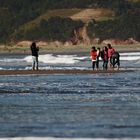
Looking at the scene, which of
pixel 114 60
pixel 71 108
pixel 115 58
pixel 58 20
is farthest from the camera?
pixel 58 20

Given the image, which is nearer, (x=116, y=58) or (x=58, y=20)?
(x=116, y=58)

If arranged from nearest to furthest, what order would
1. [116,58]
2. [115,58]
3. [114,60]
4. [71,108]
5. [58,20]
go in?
[71,108] → [116,58] → [115,58] → [114,60] → [58,20]

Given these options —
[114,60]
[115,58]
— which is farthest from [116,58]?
[114,60]

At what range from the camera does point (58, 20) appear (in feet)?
465

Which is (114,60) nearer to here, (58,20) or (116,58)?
(116,58)

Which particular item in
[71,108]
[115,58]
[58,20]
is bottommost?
[71,108]

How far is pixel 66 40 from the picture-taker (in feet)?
441

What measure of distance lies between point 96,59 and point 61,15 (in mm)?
110154

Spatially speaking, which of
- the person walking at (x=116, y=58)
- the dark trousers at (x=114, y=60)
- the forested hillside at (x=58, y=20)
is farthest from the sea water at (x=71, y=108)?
the forested hillside at (x=58, y=20)

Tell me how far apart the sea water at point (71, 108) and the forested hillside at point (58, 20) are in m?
100.0

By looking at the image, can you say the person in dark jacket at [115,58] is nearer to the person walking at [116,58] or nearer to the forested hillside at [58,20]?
the person walking at [116,58]

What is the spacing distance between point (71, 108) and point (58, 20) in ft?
404

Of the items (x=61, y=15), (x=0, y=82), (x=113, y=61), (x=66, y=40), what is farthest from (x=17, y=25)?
(x=0, y=82)

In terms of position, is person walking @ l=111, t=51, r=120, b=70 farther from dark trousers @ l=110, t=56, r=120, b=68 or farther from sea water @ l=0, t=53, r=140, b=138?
sea water @ l=0, t=53, r=140, b=138
